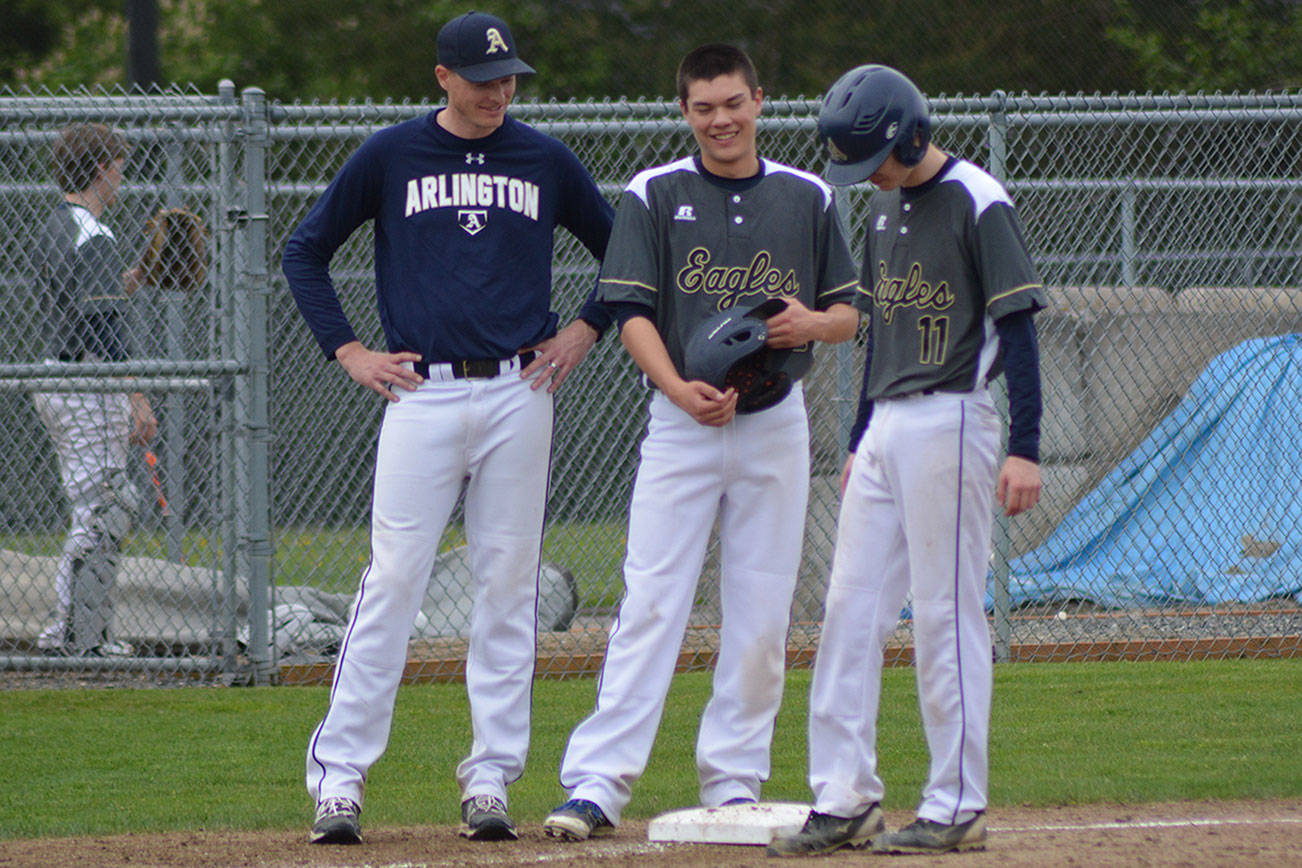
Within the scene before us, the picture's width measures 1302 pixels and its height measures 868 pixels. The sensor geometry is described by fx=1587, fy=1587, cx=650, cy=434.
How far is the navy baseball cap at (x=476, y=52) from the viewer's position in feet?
13.7

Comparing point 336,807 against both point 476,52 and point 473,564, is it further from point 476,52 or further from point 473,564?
point 476,52

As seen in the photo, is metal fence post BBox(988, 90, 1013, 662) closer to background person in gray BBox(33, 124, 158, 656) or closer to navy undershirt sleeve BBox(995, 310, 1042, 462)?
navy undershirt sleeve BBox(995, 310, 1042, 462)

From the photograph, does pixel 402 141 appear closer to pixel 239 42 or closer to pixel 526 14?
pixel 526 14

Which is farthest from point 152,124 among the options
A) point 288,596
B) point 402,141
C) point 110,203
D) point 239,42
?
point 239,42

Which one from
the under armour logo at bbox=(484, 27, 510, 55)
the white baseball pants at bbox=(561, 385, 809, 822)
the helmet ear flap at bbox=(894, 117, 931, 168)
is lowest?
the white baseball pants at bbox=(561, 385, 809, 822)

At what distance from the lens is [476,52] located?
4188 millimetres

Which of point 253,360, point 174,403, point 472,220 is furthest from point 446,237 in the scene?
point 174,403

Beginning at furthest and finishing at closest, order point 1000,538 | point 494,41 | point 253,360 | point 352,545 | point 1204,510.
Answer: point 352,545 → point 1204,510 → point 1000,538 → point 253,360 → point 494,41

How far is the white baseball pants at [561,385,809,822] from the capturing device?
412cm

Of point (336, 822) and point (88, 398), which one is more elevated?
point (88, 398)

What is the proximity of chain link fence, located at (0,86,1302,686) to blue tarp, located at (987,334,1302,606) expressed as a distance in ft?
0.05

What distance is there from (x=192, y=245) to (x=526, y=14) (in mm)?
13266

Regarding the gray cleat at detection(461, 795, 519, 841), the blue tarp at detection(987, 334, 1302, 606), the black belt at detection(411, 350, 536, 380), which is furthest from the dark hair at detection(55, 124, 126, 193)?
the blue tarp at detection(987, 334, 1302, 606)

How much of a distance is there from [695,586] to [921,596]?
0.65m
